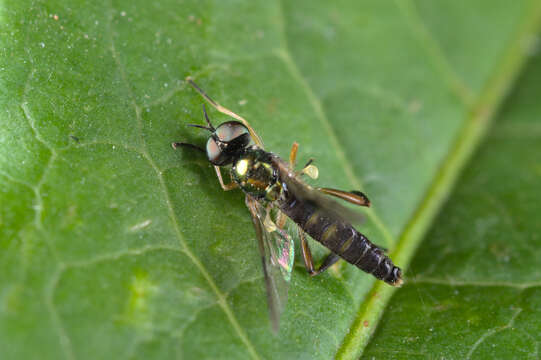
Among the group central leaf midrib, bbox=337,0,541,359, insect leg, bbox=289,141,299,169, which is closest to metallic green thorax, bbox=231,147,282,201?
insect leg, bbox=289,141,299,169

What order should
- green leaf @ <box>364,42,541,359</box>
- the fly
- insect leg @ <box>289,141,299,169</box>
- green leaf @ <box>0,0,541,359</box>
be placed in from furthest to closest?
1. insect leg @ <box>289,141,299,169</box>
2. the fly
3. green leaf @ <box>364,42,541,359</box>
4. green leaf @ <box>0,0,541,359</box>

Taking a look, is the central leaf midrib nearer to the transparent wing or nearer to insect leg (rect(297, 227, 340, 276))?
insect leg (rect(297, 227, 340, 276))

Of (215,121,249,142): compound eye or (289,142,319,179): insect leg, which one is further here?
(289,142,319,179): insect leg

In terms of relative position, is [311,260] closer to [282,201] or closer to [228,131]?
[282,201]

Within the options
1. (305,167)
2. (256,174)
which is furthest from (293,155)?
(256,174)

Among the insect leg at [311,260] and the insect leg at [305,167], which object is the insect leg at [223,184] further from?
the insect leg at [311,260]

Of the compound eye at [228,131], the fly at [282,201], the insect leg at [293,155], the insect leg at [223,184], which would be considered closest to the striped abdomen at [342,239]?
the fly at [282,201]
